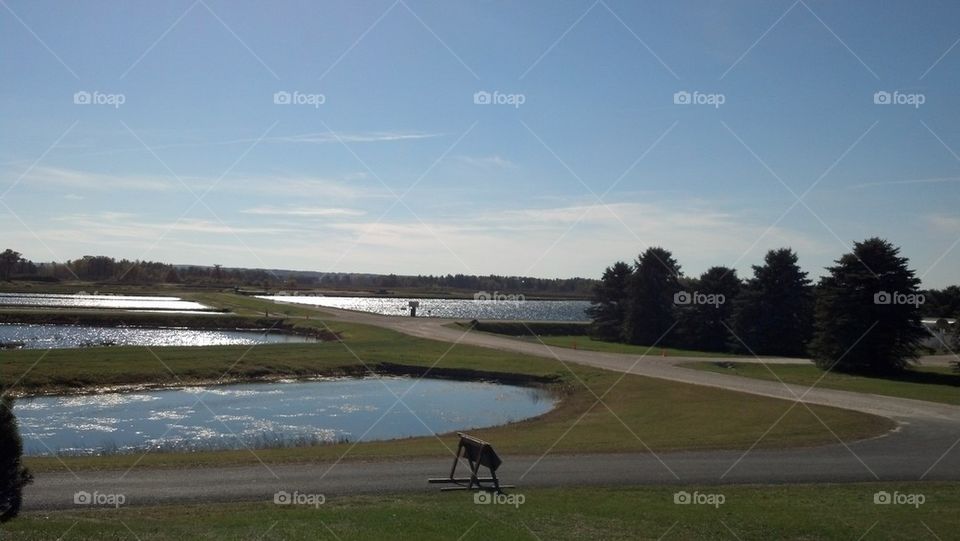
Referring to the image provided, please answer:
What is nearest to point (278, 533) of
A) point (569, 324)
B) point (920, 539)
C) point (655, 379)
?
point (920, 539)

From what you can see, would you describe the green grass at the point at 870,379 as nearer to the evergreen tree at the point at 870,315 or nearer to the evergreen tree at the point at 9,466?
the evergreen tree at the point at 870,315

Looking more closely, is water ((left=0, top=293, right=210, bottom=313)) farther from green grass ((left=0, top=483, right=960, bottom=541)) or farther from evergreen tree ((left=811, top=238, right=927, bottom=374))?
green grass ((left=0, top=483, right=960, bottom=541))

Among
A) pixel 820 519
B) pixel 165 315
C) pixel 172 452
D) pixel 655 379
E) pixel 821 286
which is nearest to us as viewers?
pixel 820 519

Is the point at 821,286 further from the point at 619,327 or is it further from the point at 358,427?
the point at 358,427

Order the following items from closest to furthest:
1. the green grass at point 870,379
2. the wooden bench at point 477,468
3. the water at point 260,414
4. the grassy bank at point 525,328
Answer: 1. the wooden bench at point 477,468
2. the water at point 260,414
3. the green grass at point 870,379
4. the grassy bank at point 525,328

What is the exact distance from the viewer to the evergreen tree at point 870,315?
3909cm

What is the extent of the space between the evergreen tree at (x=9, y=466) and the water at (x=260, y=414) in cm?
1056

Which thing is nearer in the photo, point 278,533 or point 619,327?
point 278,533

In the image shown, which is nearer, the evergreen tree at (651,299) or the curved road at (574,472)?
the curved road at (574,472)

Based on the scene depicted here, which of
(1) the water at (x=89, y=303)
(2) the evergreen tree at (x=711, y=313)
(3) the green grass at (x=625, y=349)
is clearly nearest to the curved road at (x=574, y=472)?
(3) the green grass at (x=625, y=349)

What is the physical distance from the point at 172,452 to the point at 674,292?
148ft

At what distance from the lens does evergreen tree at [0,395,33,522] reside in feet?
33.7

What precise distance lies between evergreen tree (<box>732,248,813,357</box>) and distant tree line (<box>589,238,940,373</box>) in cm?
7

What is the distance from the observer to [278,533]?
428 inches
